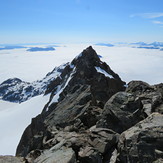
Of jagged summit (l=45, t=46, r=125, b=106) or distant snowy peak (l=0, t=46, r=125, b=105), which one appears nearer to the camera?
jagged summit (l=45, t=46, r=125, b=106)

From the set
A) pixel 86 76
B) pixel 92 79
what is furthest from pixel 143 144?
pixel 86 76

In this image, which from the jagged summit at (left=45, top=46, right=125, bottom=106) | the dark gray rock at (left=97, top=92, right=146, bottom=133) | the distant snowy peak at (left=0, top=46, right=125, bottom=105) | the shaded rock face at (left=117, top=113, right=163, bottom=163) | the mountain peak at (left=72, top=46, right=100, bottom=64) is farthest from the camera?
the mountain peak at (left=72, top=46, right=100, bottom=64)

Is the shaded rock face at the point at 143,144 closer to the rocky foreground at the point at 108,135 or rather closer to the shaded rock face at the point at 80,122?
Result: the rocky foreground at the point at 108,135

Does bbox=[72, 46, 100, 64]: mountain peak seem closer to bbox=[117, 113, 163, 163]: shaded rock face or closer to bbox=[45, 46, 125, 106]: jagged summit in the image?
bbox=[45, 46, 125, 106]: jagged summit

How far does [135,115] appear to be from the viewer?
16812 millimetres

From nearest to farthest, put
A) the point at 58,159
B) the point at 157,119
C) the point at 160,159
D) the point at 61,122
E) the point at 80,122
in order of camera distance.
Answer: the point at 160,159, the point at 58,159, the point at 157,119, the point at 80,122, the point at 61,122

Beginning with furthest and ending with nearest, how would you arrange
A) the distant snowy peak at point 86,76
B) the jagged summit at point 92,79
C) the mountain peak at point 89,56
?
the mountain peak at point 89,56 → the distant snowy peak at point 86,76 → the jagged summit at point 92,79

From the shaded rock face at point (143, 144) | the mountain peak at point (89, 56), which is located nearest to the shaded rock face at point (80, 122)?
the shaded rock face at point (143, 144)

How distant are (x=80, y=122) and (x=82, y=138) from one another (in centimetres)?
591

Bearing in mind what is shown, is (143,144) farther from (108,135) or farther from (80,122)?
(80,122)

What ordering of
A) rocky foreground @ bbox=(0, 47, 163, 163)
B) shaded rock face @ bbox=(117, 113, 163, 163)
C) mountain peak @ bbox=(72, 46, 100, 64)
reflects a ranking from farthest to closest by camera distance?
mountain peak @ bbox=(72, 46, 100, 64)
rocky foreground @ bbox=(0, 47, 163, 163)
shaded rock face @ bbox=(117, 113, 163, 163)

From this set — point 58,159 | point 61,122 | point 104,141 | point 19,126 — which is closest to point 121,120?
point 104,141

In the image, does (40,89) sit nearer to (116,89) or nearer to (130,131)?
(116,89)

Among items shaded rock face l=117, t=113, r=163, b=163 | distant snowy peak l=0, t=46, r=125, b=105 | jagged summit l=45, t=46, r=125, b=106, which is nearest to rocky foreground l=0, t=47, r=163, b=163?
shaded rock face l=117, t=113, r=163, b=163
